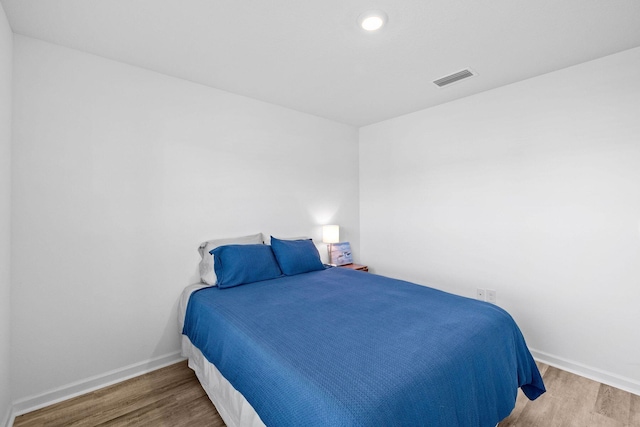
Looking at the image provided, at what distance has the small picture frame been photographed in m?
3.73

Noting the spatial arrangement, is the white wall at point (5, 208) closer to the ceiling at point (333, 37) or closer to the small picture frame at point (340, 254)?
the ceiling at point (333, 37)

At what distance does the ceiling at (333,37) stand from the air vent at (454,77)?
0.26ft

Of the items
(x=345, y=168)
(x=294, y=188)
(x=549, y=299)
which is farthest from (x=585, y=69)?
(x=294, y=188)

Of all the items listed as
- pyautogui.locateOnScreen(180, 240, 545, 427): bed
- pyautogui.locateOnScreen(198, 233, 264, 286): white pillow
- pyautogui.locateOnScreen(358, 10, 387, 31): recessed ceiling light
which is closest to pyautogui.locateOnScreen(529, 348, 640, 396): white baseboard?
pyautogui.locateOnScreen(180, 240, 545, 427): bed

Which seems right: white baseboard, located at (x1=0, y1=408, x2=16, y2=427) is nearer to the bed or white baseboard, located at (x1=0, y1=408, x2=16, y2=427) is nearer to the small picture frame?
the bed

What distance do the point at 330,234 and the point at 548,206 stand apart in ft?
7.17

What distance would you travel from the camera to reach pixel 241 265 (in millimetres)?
2527

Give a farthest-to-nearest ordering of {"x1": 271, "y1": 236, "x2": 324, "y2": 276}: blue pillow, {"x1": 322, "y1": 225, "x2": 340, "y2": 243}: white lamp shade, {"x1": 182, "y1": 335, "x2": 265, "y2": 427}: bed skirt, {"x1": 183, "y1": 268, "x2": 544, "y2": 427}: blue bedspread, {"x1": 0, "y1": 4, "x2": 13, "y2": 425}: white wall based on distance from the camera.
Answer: {"x1": 322, "y1": 225, "x2": 340, "y2": 243}: white lamp shade, {"x1": 271, "y1": 236, "x2": 324, "y2": 276}: blue pillow, {"x1": 0, "y1": 4, "x2": 13, "y2": 425}: white wall, {"x1": 182, "y1": 335, "x2": 265, "y2": 427}: bed skirt, {"x1": 183, "y1": 268, "x2": 544, "y2": 427}: blue bedspread

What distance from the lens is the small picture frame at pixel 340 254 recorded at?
3.73 m

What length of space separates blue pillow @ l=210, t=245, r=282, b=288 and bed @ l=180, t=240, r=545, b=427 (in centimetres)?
9

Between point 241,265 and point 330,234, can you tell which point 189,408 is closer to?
point 241,265

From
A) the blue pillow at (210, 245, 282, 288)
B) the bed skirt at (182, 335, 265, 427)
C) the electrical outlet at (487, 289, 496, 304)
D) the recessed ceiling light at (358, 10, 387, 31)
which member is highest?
the recessed ceiling light at (358, 10, 387, 31)

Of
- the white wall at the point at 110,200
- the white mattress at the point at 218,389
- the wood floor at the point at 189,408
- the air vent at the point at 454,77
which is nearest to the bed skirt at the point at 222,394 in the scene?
the white mattress at the point at 218,389

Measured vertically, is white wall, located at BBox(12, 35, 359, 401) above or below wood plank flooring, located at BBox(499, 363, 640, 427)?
above
